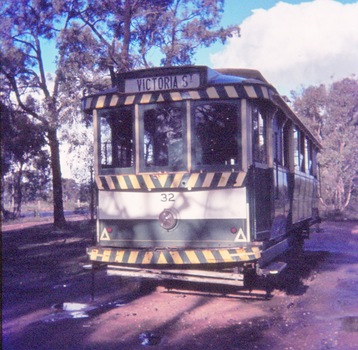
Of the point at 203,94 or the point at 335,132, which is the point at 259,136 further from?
the point at 335,132

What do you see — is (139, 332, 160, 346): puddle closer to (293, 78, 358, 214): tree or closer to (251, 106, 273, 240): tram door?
(251, 106, 273, 240): tram door

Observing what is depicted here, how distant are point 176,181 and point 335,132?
111 feet

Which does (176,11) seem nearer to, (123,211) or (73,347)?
(123,211)

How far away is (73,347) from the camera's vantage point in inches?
218

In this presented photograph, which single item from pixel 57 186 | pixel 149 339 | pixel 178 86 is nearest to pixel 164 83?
pixel 178 86

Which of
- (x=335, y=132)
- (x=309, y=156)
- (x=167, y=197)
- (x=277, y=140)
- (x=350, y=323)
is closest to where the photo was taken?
(x=350, y=323)

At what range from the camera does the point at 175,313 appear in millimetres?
7195

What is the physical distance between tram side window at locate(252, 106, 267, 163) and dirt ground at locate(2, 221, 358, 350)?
90.9 inches

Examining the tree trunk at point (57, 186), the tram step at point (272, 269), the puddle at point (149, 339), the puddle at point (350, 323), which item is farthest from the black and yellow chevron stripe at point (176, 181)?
the tree trunk at point (57, 186)

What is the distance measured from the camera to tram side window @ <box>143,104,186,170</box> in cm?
733

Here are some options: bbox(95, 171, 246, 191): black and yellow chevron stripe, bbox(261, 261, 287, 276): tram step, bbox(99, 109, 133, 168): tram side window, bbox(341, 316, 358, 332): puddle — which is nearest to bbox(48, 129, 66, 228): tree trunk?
bbox(99, 109, 133, 168): tram side window

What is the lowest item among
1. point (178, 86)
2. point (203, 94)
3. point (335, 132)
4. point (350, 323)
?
point (350, 323)

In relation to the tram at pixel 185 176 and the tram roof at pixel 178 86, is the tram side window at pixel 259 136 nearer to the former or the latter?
the tram at pixel 185 176

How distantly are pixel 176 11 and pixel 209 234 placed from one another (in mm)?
19699
